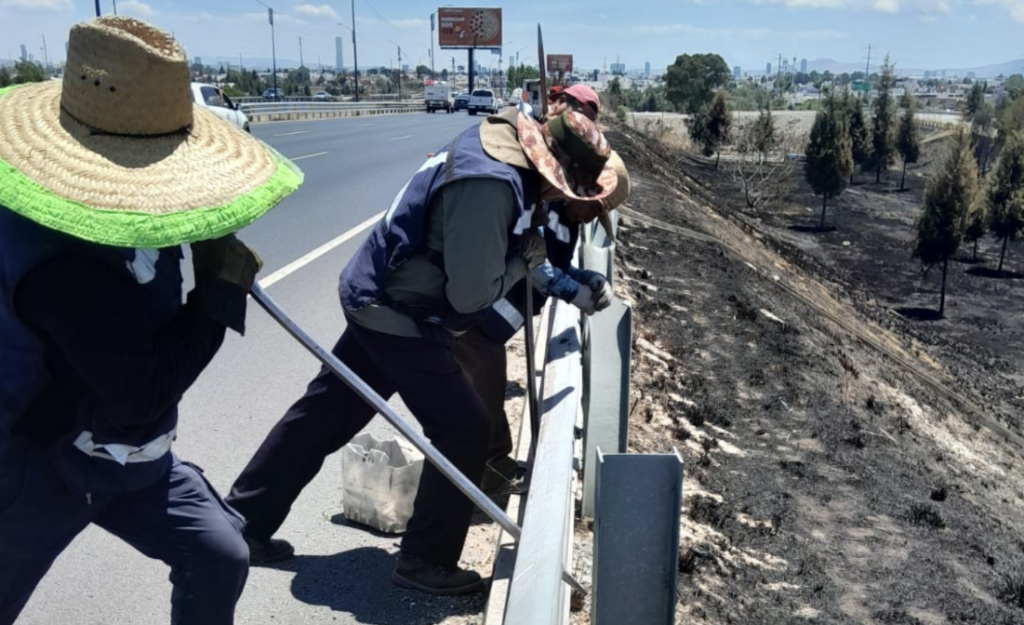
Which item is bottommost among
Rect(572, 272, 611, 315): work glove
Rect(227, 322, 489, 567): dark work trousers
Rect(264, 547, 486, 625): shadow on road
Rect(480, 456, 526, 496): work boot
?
Rect(264, 547, 486, 625): shadow on road

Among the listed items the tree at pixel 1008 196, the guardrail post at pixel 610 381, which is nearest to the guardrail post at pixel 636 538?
the guardrail post at pixel 610 381

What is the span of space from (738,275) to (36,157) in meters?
14.1

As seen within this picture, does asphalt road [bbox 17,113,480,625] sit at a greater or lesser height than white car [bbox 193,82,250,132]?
lesser

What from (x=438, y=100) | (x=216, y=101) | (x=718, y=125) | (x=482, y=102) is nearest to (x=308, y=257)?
(x=216, y=101)

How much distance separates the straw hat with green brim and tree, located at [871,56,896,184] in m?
72.5

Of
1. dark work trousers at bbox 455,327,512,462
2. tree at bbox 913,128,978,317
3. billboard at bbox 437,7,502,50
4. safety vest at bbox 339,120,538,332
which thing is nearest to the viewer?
safety vest at bbox 339,120,538,332

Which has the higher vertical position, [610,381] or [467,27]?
[467,27]

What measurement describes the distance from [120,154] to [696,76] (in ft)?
334

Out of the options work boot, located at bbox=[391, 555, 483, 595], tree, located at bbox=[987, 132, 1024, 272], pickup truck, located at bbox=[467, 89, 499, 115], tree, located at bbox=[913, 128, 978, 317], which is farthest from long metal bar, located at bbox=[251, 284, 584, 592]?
pickup truck, located at bbox=[467, 89, 499, 115]

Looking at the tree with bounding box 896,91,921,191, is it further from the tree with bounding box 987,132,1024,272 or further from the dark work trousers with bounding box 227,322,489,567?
the dark work trousers with bounding box 227,322,489,567

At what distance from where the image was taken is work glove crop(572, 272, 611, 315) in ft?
12.0

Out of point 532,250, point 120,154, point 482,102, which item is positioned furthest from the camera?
point 482,102

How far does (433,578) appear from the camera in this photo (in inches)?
134

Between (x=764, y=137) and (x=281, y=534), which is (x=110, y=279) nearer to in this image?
(x=281, y=534)
